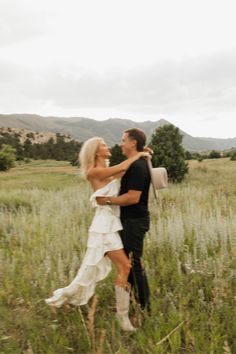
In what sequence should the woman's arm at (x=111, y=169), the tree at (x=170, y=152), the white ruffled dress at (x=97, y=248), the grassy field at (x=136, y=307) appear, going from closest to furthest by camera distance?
the grassy field at (x=136, y=307) < the woman's arm at (x=111, y=169) < the white ruffled dress at (x=97, y=248) < the tree at (x=170, y=152)

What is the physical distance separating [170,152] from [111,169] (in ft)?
52.6

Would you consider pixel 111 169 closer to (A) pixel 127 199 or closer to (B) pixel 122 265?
(A) pixel 127 199

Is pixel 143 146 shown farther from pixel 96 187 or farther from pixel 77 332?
pixel 77 332

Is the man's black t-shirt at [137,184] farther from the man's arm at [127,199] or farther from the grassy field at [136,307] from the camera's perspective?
the grassy field at [136,307]

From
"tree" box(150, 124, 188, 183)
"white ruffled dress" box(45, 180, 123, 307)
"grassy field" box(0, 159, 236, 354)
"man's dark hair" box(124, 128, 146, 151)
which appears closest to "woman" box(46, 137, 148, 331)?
"white ruffled dress" box(45, 180, 123, 307)

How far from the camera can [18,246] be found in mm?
6801

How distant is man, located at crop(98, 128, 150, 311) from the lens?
3828 millimetres

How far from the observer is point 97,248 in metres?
3.91

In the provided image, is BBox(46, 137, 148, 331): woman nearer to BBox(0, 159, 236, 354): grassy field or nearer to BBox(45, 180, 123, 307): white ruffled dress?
BBox(45, 180, 123, 307): white ruffled dress

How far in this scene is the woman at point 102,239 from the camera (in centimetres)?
385

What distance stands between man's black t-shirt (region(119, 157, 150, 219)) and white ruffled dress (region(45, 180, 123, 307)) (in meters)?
0.10

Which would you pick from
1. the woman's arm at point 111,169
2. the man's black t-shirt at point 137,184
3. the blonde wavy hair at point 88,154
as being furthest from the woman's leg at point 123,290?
the blonde wavy hair at point 88,154

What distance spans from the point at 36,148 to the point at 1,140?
10.2 meters

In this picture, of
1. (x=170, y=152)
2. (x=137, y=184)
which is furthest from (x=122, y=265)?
(x=170, y=152)
